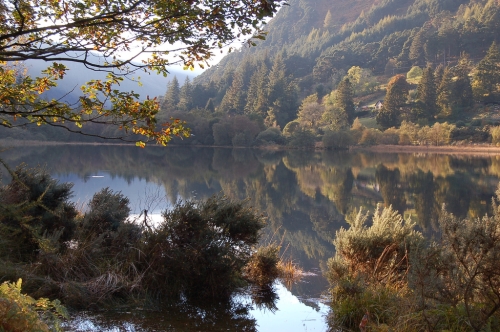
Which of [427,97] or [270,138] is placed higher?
[427,97]

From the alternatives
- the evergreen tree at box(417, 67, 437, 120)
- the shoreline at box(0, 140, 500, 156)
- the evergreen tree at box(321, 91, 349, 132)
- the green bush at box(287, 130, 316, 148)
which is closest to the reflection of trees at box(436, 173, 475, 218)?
the shoreline at box(0, 140, 500, 156)

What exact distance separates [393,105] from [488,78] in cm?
1720

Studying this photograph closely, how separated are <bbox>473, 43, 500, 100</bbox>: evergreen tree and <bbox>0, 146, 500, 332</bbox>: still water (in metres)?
45.4

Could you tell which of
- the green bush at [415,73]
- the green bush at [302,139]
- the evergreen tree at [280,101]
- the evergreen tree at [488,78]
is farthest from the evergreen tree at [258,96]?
the evergreen tree at [488,78]

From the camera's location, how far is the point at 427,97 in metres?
68.8

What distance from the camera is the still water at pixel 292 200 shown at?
5673 mm

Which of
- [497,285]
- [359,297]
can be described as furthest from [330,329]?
[497,285]

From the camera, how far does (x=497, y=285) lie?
4.08m

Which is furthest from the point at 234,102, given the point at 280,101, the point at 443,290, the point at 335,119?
the point at 443,290

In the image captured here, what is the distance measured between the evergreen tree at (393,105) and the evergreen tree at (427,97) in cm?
251

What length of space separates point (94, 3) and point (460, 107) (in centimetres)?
7389

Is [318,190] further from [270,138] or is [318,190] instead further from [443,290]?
[270,138]

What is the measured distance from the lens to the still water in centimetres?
567

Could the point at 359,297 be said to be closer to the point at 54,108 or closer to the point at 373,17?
the point at 54,108
